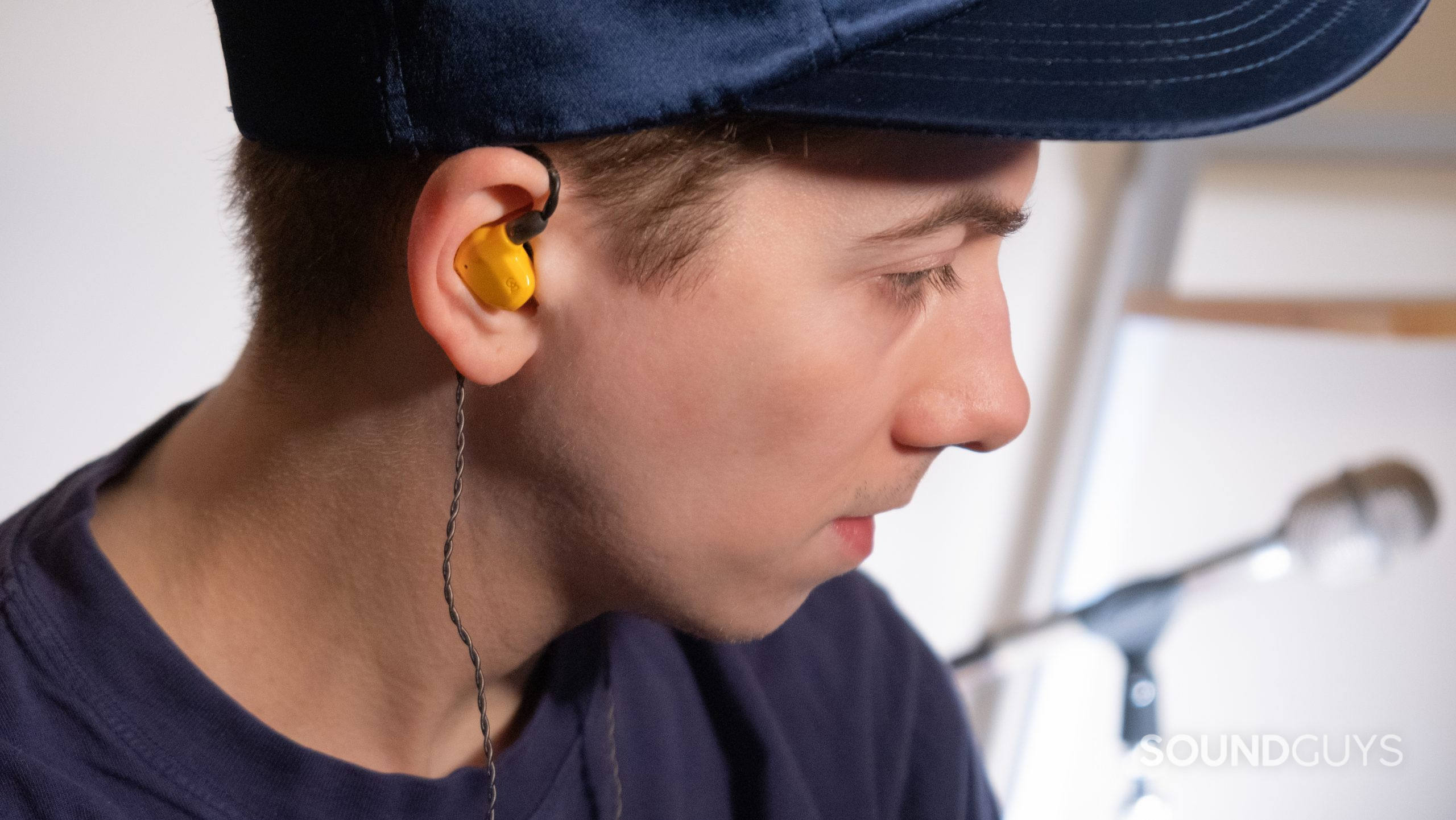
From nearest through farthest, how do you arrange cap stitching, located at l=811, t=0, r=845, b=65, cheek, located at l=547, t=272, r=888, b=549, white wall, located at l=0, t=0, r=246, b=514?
cap stitching, located at l=811, t=0, r=845, b=65
cheek, located at l=547, t=272, r=888, b=549
white wall, located at l=0, t=0, r=246, b=514

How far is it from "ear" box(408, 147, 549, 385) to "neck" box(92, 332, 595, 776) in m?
0.06

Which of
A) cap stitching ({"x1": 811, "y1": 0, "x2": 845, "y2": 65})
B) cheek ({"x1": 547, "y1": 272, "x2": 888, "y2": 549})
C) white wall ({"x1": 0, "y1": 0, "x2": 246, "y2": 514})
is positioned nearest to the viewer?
cap stitching ({"x1": 811, "y1": 0, "x2": 845, "y2": 65})

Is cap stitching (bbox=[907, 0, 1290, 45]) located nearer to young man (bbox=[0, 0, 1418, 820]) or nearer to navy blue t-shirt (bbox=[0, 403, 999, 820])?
young man (bbox=[0, 0, 1418, 820])

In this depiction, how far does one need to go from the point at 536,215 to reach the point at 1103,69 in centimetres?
28

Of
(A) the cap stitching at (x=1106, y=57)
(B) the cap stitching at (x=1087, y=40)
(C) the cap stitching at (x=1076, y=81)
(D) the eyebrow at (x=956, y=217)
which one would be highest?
(B) the cap stitching at (x=1087, y=40)

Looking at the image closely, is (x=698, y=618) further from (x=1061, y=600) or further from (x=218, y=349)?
(x=1061, y=600)

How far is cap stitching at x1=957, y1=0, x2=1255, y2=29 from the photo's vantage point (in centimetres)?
55

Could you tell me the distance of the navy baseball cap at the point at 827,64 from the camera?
1.71 ft

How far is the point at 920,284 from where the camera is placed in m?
0.66

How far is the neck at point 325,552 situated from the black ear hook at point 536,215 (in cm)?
11

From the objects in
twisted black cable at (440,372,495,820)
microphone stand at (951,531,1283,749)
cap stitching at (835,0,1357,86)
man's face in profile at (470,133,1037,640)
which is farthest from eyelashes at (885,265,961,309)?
microphone stand at (951,531,1283,749)

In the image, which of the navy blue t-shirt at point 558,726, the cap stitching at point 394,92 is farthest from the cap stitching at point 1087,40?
the navy blue t-shirt at point 558,726

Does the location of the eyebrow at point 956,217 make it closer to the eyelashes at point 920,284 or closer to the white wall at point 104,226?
the eyelashes at point 920,284

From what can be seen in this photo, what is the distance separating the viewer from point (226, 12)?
646mm
